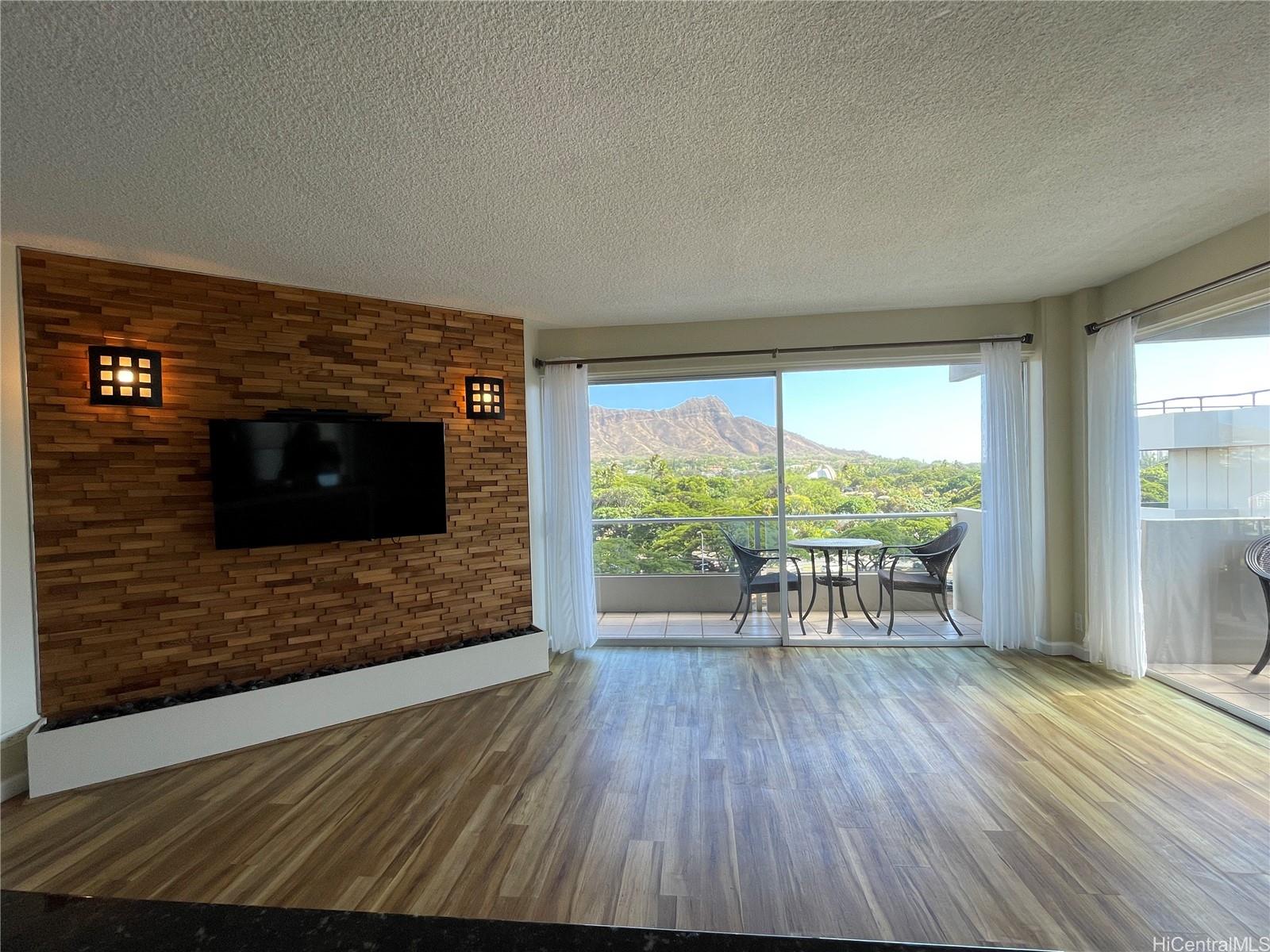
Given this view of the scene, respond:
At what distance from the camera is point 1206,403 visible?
10.4ft

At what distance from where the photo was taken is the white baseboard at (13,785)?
2580mm

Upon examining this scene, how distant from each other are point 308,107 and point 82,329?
2.16 m

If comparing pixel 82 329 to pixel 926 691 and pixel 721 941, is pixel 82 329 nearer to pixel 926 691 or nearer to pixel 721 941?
pixel 721 941

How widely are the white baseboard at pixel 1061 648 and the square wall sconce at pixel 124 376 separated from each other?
5.92 m

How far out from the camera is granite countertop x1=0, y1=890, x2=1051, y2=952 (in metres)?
0.51

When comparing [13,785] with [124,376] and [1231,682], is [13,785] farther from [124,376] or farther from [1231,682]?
[1231,682]

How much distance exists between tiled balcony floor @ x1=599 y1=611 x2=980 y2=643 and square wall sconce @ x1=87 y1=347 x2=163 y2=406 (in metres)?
3.41

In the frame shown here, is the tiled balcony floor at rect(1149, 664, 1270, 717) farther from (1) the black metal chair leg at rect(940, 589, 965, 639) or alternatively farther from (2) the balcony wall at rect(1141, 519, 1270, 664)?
(1) the black metal chair leg at rect(940, 589, 965, 639)

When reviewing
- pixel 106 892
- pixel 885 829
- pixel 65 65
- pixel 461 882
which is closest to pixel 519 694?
pixel 461 882

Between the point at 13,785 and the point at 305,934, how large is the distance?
3435 mm

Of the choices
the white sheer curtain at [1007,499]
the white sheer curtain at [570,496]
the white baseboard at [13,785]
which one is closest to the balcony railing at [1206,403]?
the white sheer curtain at [1007,499]

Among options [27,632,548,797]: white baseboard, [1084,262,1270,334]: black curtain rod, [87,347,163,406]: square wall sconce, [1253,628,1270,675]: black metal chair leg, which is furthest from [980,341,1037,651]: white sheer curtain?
[87,347,163,406]: square wall sconce

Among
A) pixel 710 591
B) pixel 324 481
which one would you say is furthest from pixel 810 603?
pixel 324 481

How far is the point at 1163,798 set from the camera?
2.36 meters
